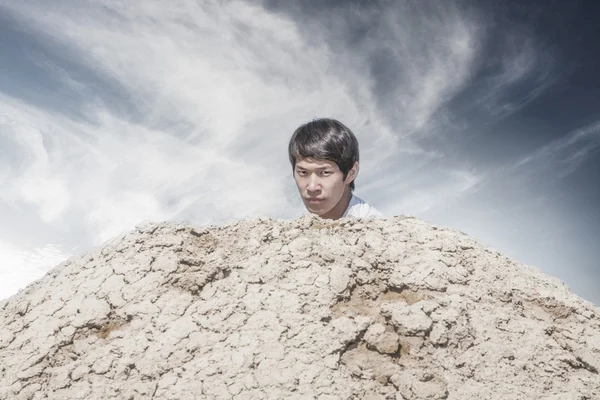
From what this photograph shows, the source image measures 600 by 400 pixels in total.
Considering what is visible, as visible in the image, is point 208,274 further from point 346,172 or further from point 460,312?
point 346,172

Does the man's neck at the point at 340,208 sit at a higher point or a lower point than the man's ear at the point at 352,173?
lower

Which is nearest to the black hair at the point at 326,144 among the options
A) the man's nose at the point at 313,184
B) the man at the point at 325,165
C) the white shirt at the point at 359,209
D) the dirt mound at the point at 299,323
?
the man at the point at 325,165

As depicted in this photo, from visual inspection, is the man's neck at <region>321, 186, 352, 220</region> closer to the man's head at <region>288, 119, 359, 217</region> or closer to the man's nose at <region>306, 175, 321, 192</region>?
the man's head at <region>288, 119, 359, 217</region>

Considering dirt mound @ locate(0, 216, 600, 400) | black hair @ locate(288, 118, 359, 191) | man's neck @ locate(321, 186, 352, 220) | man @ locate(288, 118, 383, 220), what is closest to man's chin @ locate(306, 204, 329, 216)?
man @ locate(288, 118, 383, 220)

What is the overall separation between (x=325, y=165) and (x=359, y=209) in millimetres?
835

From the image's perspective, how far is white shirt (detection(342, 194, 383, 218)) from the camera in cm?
444

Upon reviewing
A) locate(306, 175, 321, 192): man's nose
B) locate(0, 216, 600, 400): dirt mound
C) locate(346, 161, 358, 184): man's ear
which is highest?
locate(346, 161, 358, 184): man's ear

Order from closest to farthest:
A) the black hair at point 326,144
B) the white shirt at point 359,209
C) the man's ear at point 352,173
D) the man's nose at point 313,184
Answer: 1. the man's nose at point 313,184
2. the black hair at point 326,144
3. the man's ear at point 352,173
4. the white shirt at point 359,209

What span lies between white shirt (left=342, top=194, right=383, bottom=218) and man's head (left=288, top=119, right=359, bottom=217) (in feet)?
0.42

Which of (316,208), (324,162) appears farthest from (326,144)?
(316,208)

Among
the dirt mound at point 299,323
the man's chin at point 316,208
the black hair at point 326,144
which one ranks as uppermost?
the black hair at point 326,144

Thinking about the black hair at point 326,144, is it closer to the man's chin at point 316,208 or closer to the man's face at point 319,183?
the man's face at point 319,183

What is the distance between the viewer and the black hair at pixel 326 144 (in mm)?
4109

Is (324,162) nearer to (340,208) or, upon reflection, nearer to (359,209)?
(340,208)
